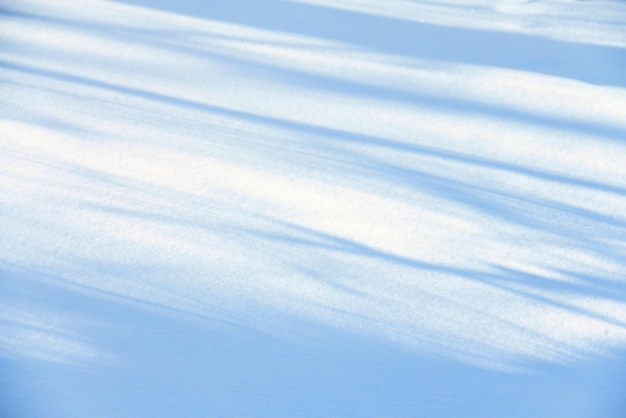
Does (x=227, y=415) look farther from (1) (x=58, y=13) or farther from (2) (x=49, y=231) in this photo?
(1) (x=58, y=13)

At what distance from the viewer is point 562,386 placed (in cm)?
179

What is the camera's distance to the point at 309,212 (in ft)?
7.54

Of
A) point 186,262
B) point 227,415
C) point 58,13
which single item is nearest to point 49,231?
point 186,262

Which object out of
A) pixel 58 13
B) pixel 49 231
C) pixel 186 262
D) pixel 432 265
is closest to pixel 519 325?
pixel 432 265

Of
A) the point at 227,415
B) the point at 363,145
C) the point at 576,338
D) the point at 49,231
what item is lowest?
the point at 227,415

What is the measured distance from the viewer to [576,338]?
189 cm

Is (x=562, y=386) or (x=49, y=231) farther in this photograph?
(x=49, y=231)

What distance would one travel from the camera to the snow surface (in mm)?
1792

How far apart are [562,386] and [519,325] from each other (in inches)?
7.2

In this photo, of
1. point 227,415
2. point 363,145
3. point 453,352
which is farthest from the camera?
point 363,145

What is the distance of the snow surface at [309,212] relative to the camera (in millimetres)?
1792

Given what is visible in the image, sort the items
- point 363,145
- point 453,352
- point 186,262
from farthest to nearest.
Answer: point 363,145 < point 186,262 < point 453,352

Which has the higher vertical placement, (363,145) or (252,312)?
(363,145)

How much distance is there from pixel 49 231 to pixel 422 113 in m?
1.24
